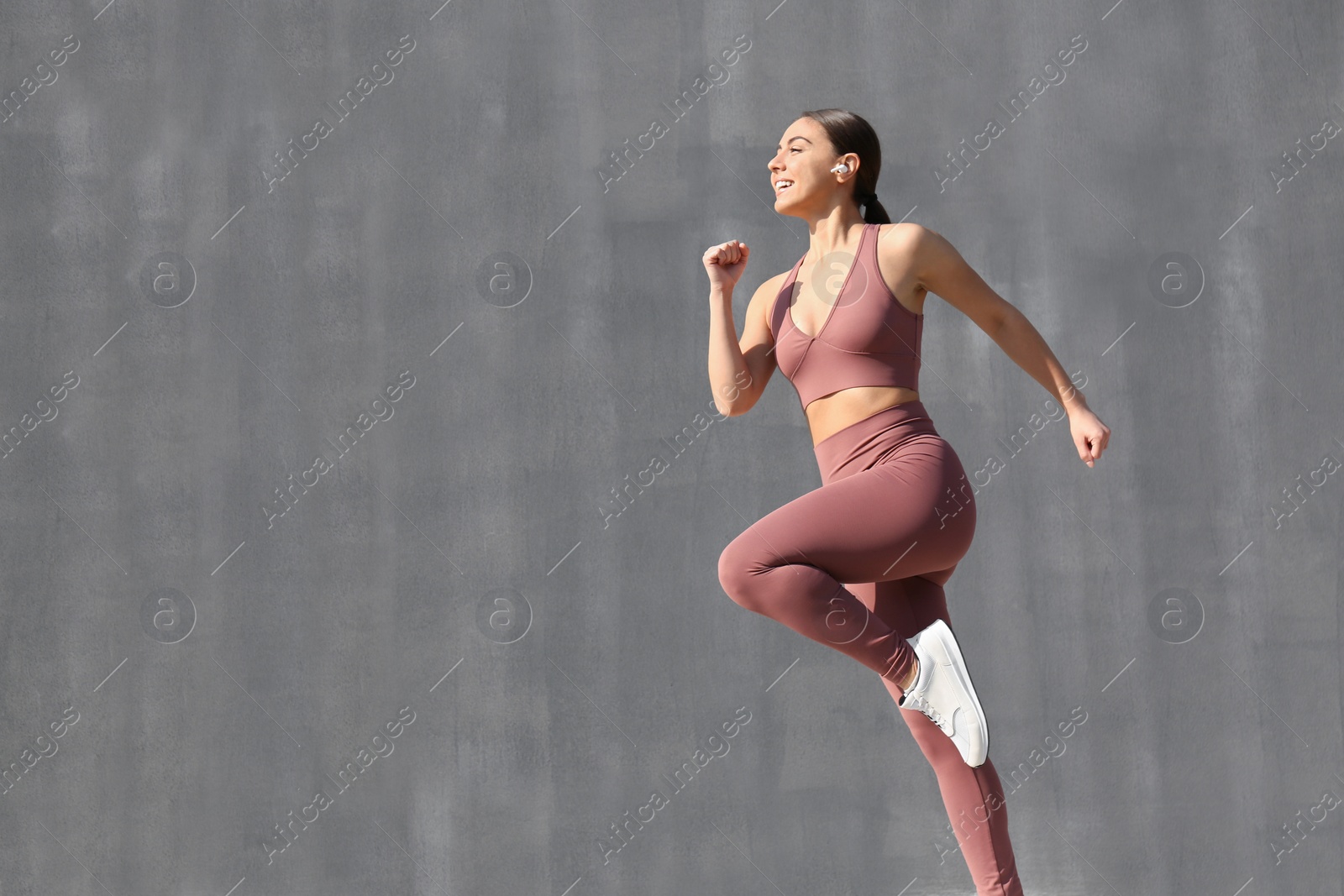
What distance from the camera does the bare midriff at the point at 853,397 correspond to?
219 centimetres

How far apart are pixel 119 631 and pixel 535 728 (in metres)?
1.23

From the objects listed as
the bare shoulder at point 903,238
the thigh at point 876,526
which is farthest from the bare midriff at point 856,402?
the bare shoulder at point 903,238

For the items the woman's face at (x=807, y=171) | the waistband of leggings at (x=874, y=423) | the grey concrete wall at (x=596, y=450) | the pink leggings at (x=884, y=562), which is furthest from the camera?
the grey concrete wall at (x=596, y=450)

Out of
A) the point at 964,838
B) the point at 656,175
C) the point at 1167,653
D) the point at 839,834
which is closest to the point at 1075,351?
the point at 1167,653

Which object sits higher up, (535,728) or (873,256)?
(873,256)

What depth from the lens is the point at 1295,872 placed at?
11.9 ft

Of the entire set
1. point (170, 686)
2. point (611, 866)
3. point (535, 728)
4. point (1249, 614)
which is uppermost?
point (170, 686)

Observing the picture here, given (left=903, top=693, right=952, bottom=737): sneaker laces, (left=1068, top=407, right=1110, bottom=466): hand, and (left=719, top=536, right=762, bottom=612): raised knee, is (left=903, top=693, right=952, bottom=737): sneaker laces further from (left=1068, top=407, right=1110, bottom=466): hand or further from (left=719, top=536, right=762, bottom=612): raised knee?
(left=1068, top=407, right=1110, bottom=466): hand

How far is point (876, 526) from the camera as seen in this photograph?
6.77ft

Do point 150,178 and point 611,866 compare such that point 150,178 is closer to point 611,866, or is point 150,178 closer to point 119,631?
point 119,631

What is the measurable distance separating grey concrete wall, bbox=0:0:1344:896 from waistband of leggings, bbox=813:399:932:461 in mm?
1396

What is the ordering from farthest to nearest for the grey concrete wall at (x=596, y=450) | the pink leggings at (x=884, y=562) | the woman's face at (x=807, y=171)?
the grey concrete wall at (x=596, y=450), the woman's face at (x=807, y=171), the pink leggings at (x=884, y=562)

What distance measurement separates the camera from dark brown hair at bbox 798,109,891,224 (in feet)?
7.63

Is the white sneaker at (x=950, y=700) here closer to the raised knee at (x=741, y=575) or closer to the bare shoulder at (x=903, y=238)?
the raised knee at (x=741, y=575)
